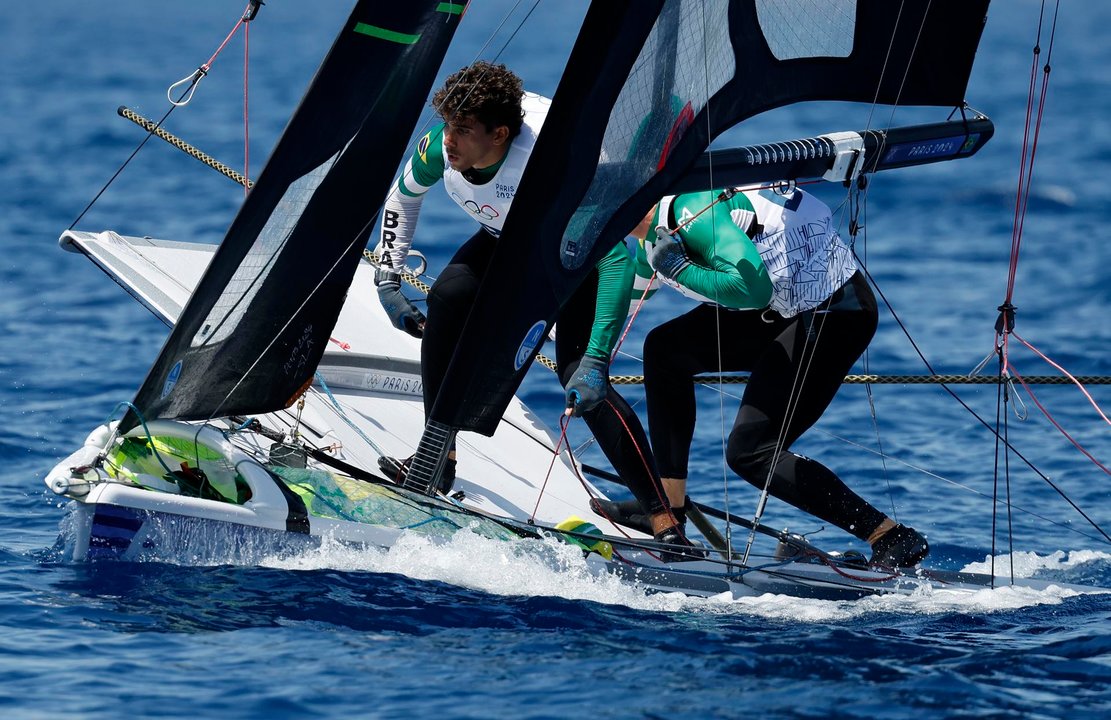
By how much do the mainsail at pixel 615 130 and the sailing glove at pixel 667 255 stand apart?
9cm

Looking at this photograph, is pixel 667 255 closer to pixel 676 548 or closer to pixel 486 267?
pixel 486 267

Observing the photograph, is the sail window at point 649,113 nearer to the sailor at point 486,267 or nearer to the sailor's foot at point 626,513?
the sailor at point 486,267

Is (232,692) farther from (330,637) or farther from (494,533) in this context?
(494,533)

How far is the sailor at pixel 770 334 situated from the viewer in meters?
4.49

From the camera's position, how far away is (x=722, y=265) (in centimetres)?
442

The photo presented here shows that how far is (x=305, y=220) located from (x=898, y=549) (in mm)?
2077

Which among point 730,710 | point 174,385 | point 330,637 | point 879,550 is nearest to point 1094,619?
point 879,550

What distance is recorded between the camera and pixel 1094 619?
445cm

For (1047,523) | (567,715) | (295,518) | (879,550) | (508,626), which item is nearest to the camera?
(567,715)

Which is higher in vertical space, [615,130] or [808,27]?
[808,27]

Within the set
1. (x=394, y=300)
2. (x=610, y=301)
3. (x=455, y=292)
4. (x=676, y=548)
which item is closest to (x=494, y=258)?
(x=610, y=301)

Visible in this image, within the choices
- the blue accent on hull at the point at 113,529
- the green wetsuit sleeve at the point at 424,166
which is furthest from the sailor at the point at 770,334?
the blue accent on hull at the point at 113,529

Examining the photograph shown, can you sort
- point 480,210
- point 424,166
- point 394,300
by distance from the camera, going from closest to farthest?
1. point 480,210
2. point 424,166
3. point 394,300

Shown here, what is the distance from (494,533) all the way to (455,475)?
0.89 m
